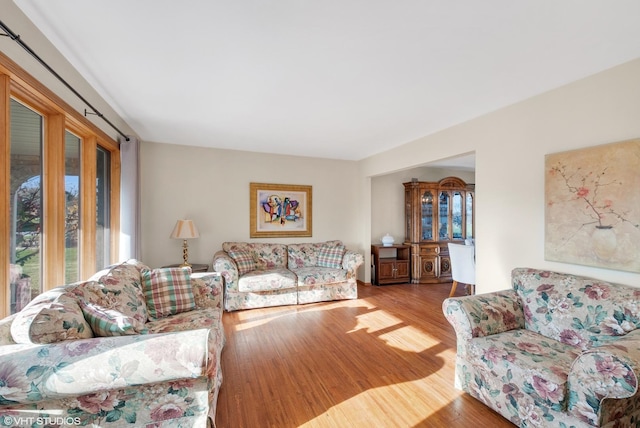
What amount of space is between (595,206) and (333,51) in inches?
87.7

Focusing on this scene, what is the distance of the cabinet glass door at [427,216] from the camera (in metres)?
5.52

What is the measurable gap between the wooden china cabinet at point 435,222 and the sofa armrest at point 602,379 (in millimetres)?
4002

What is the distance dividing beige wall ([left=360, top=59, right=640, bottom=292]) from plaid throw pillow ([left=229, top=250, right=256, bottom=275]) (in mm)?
3054

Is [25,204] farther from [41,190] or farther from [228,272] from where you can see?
[228,272]

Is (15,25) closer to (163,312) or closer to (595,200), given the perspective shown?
(163,312)

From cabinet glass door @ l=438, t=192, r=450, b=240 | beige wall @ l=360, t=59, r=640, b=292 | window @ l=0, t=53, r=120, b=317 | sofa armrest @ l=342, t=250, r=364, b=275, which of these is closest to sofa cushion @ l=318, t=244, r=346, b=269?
sofa armrest @ l=342, t=250, r=364, b=275

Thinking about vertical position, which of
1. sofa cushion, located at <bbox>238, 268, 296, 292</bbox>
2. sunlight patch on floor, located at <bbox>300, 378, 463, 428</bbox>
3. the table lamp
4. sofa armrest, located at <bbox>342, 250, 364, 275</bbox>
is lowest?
sunlight patch on floor, located at <bbox>300, 378, 463, 428</bbox>

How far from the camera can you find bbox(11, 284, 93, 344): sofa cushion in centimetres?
119

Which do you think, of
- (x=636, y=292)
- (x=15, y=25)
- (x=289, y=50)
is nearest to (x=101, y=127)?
(x=15, y=25)

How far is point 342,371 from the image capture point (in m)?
2.31

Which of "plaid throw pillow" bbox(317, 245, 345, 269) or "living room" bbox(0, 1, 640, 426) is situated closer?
"living room" bbox(0, 1, 640, 426)

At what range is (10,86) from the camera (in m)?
1.51

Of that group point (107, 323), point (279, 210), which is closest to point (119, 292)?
point (107, 323)

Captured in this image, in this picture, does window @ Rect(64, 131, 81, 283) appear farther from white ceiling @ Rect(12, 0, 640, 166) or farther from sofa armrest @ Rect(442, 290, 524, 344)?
sofa armrest @ Rect(442, 290, 524, 344)
